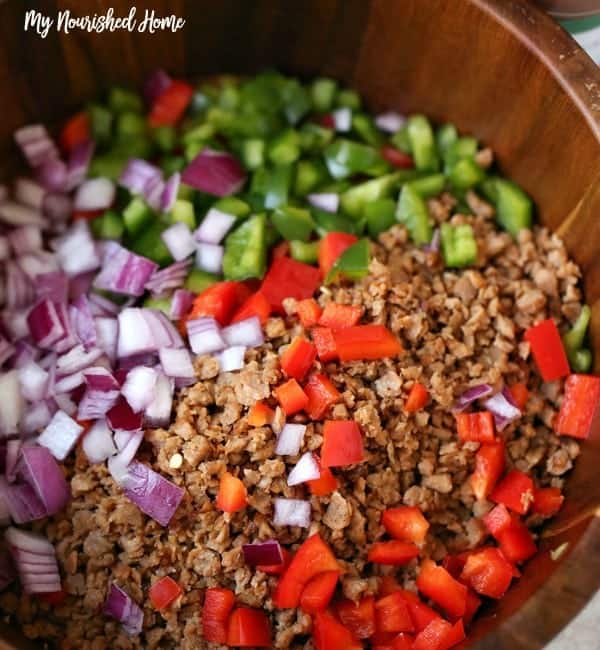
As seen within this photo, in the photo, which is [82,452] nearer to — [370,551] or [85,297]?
[85,297]

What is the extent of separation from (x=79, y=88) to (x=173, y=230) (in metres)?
0.58

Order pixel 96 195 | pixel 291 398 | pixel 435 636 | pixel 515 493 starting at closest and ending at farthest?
pixel 435 636, pixel 291 398, pixel 515 493, pixel 96 195

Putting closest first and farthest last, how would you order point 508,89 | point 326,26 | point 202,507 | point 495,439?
point 202,507
point 495,439
point 508,89
point 326,26

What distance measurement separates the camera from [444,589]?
2.01 meters

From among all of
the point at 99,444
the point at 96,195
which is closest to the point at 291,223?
the point at 96,195

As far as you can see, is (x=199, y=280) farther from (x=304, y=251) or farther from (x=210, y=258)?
(x=304, y=251)

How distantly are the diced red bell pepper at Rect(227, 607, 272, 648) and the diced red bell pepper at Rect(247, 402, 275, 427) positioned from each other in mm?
425

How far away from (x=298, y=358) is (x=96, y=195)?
3.04 feet

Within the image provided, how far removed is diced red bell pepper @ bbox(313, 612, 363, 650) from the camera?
1.93 m

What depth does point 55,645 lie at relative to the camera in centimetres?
201

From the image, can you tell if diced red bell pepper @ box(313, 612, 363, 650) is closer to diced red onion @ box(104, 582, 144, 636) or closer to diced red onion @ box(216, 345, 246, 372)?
diced red onion @ box(104, 582, 144, 636)

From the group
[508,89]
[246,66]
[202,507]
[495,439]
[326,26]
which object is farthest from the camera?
[246,66]

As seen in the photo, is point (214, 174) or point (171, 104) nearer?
point (214, 174)

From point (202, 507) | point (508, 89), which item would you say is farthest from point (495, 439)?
point (508, 89)
